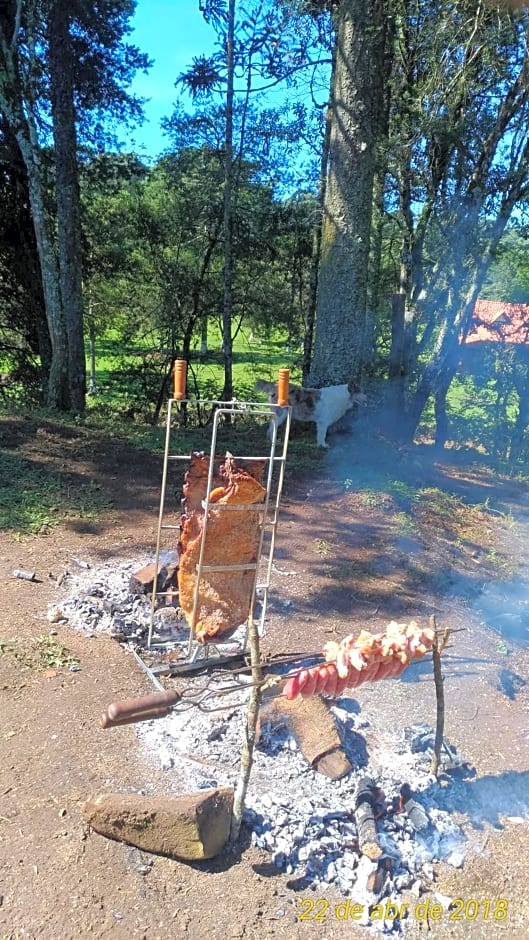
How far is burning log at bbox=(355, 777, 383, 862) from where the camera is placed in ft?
8.54

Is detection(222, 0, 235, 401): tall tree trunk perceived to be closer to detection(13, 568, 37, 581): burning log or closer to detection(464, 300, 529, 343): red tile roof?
detection(464, 300, 529, 343): red tile roof

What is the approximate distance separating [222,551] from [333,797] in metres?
1.29

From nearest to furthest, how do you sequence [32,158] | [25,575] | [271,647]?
[271,647], [25,575], [32,158]

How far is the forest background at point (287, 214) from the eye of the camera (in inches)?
329

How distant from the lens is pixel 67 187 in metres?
9.53

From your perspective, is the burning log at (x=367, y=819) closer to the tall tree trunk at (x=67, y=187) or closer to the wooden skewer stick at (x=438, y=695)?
the wooden skewer stick at (x=438, y=695)

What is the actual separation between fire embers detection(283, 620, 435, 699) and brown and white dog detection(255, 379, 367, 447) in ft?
18.9

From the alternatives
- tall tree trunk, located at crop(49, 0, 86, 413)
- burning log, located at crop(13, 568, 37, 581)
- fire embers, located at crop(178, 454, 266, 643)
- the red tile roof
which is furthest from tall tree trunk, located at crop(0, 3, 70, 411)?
the red tile roof

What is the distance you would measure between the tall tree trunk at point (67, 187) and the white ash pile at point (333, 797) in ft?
26.1

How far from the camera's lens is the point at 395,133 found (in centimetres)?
1032

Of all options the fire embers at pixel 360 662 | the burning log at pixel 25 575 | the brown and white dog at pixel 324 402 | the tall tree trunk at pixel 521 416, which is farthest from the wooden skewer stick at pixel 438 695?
the tall tree trunk at pixel 521 416

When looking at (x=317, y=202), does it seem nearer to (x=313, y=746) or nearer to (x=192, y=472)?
(x=192, y=472)

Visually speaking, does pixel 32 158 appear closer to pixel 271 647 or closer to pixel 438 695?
pixel 271 647
